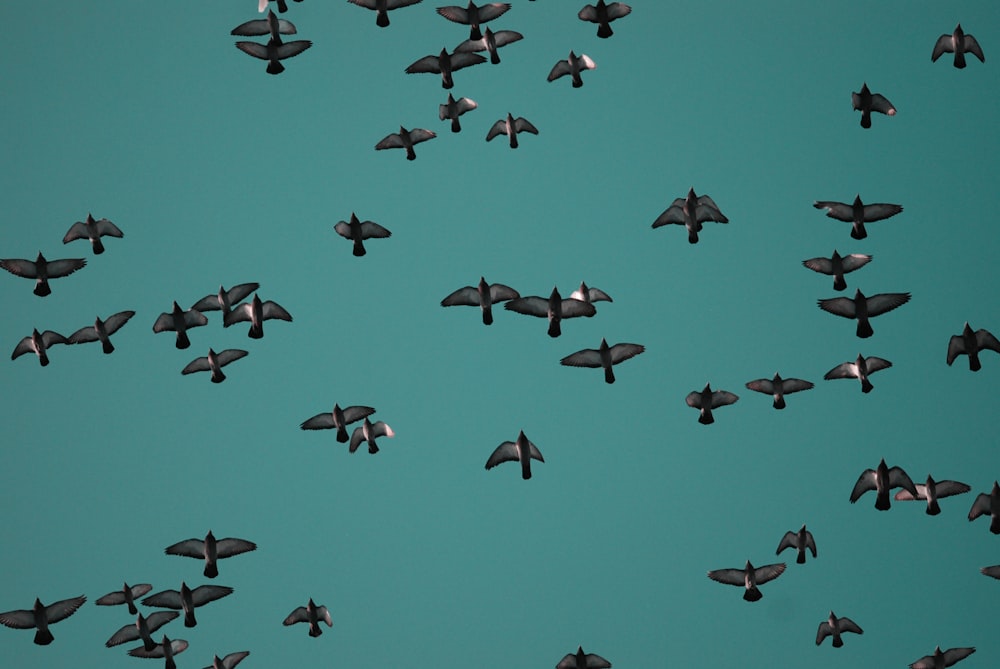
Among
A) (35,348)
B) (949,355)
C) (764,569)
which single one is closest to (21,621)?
(35,348)

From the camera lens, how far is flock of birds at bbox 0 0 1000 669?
99.8 ft

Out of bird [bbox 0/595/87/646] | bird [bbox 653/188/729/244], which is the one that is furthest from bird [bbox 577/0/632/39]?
bird [bbox 0/595/87/646]

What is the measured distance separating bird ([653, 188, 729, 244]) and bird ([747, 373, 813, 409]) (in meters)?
3.66

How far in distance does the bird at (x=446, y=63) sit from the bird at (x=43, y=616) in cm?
1352

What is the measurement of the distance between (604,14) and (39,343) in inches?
572

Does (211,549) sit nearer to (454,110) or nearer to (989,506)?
(454,110)

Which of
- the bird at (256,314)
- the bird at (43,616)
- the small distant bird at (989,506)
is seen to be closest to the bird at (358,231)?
the bird at (256,314)

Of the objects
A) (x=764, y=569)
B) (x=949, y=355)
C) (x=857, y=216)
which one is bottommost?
(x=764, y=569)

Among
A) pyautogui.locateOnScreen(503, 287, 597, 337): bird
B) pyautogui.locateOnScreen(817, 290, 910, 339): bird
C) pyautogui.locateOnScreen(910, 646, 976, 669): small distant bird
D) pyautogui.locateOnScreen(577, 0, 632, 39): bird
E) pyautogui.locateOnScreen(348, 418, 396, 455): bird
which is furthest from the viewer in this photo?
pyautogui.locateOnScreen(348, 418, 396, 455): bird

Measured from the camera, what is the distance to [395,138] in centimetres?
3397

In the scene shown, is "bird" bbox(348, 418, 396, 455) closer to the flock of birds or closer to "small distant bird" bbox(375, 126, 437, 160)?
the flock of birds

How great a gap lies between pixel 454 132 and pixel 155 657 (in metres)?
13.2

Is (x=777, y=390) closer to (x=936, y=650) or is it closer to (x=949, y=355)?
(x=949, y=355)

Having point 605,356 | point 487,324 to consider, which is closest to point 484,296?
point 487,324
